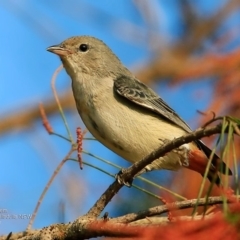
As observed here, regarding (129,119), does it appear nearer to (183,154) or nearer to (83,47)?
→ (183,154)

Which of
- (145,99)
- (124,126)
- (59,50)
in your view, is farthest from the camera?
(59,50)

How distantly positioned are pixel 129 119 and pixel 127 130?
68 mm

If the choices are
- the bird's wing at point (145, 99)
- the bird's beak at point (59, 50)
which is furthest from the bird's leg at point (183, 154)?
the bird's beak at point (59, 50)

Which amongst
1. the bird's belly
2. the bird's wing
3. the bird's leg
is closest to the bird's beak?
the bird's wing

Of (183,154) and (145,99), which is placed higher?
(145,99)

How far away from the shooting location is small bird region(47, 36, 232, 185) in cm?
323

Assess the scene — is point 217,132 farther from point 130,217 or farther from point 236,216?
point 130,217

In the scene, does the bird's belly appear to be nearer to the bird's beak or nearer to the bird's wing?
the bird's wing

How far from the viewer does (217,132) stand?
170cm

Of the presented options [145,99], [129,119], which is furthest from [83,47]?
[129,119]

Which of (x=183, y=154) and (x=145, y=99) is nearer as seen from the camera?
(x=183, y=154)

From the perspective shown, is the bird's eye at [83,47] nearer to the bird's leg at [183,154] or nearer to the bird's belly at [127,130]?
the bird's belly at [127,130]

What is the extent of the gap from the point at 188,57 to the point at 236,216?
579 cm

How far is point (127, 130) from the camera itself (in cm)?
324
